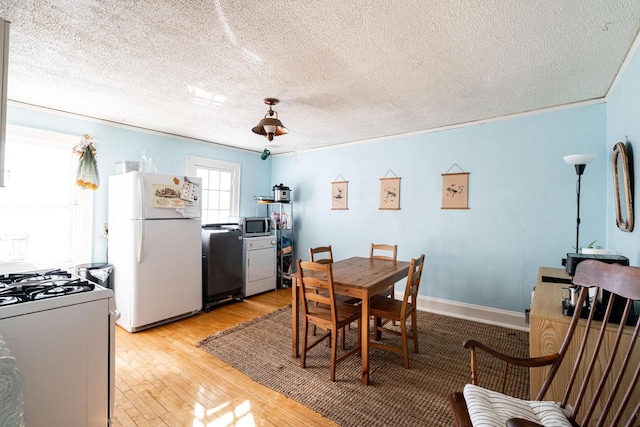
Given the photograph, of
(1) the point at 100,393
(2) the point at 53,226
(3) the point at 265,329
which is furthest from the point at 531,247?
(2) the point at 53,226

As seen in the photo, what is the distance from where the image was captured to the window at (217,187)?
4459 mm

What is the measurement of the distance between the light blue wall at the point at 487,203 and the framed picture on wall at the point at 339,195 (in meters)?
0.11

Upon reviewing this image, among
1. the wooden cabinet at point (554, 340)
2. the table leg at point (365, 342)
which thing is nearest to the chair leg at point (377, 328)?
the table leg at point (365, 342)

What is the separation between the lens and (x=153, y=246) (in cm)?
312

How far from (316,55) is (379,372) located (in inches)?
95.5

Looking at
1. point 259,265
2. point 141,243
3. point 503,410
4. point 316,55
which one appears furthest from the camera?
point 259,265

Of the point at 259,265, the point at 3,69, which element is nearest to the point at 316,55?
the point at 3,69

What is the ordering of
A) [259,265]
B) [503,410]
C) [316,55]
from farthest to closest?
[259,265]
[316,55]
[503,410]

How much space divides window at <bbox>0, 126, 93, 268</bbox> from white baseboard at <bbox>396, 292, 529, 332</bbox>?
163 inches

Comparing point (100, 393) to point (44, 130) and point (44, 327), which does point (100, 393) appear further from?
point (44, 130)

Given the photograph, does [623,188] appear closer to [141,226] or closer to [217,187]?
[141,226]

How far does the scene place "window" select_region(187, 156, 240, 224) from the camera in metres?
4.46

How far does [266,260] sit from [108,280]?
6.56 feet

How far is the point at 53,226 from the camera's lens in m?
3.16
